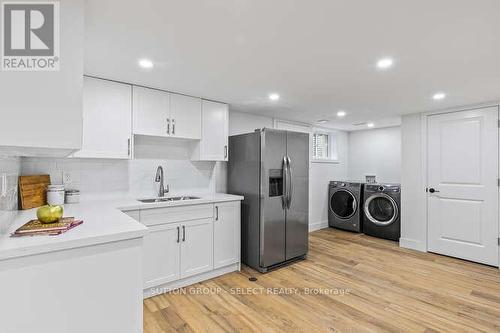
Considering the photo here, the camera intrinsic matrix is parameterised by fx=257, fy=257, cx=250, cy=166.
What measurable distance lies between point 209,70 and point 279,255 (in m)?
2.31

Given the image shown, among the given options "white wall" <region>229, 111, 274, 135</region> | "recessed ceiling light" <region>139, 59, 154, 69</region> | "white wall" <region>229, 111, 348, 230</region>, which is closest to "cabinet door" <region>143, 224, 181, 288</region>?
"recessed ceiling light" <region>139, 59, 154, 69</region>

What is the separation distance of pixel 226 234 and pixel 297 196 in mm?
1095

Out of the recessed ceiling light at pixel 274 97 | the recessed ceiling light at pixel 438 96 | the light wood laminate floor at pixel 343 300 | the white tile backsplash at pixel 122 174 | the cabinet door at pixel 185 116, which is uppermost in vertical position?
the recessed ceiling light at pixel 274 97

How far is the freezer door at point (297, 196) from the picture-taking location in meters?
3.37

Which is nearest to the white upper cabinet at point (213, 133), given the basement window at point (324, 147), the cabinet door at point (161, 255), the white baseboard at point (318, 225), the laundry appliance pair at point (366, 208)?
the cabinet door at point (161, 255)

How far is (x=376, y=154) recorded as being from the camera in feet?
17.9

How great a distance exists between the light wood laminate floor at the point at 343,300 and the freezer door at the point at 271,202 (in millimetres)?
236

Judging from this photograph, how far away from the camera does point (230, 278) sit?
116 inches

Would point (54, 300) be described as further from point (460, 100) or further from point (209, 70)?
point (460, 100)

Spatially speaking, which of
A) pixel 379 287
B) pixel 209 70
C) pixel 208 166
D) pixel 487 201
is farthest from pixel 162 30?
pixel 487 201

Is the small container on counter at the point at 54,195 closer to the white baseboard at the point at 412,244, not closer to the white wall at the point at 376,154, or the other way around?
the white baseboard at the point at 412,244

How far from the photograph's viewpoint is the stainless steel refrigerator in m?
3.12

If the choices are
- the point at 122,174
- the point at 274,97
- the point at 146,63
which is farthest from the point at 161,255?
the point at 274,97

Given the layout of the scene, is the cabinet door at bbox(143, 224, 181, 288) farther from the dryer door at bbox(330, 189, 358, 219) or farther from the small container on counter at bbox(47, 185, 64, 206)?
the dryer door at bbox(330, 189, 358, 219)
